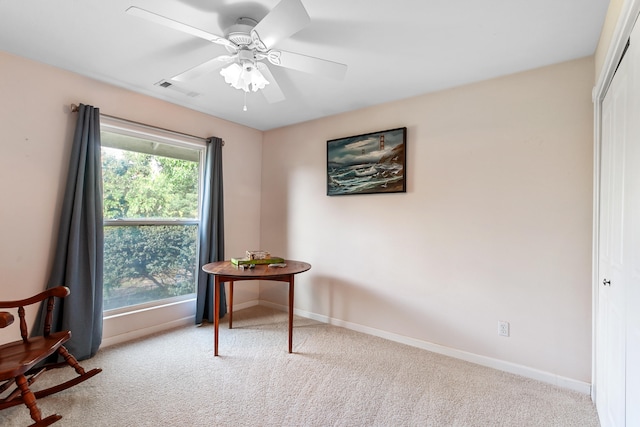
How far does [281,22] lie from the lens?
4.61 ft

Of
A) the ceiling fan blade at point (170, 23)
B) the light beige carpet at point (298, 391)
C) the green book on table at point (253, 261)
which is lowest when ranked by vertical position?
the light beige carpet at point (298, 391)

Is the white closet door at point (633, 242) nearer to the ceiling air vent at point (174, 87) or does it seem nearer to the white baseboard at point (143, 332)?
the ceiling air vent at point (174, 87)

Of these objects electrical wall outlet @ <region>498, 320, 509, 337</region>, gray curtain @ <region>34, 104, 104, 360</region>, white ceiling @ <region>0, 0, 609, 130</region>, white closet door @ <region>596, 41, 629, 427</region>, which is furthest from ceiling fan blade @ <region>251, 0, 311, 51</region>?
electrical wall outlet @ <region>498, 320, 509, 337</region>

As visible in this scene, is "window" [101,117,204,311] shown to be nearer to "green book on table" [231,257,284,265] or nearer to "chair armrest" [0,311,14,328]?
"green book on table" [231,257,284,265]

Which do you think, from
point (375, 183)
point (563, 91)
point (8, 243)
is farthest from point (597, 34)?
point (8, 243)

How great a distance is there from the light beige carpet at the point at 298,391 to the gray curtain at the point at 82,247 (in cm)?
23

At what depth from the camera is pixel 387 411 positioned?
6.00 feet

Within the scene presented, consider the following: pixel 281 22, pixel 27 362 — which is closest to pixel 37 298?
pixel 27 362

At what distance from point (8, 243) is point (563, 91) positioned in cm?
408

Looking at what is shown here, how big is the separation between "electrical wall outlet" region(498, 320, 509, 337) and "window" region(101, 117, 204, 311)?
2959 mm

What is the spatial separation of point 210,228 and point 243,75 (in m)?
1.89

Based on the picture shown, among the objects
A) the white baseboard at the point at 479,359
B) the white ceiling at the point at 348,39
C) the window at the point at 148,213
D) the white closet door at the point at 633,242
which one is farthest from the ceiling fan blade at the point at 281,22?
the white baseboard at the point at 479,359

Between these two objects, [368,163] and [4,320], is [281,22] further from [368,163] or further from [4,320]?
[4,320]

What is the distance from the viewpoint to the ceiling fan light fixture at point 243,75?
1.81 meters
